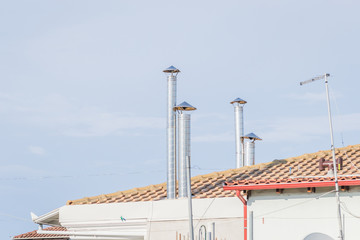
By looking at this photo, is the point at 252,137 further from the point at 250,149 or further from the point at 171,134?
the point at 171,134

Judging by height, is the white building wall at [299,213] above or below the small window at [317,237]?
above

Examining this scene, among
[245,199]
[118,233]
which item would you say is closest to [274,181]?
[245,199]

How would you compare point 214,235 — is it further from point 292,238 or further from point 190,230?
point 292,238

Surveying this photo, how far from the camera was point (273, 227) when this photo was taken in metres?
24.2

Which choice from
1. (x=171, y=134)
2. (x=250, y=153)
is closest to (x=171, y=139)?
(x=171, y=134)

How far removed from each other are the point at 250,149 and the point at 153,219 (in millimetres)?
8998

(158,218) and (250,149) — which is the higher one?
(250,149)

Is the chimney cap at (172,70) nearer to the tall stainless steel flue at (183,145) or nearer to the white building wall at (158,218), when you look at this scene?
the tall stainless steel flue at (183,145)

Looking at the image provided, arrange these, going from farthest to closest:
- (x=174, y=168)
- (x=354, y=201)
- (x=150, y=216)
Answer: (x=174, y=168)
(x=150, y=216)
(x=354, y=201)

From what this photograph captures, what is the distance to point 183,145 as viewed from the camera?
93.5 ft

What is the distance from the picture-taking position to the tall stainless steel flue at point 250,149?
34062mm

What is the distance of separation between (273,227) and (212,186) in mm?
5014

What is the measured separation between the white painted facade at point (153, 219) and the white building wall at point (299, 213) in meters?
1.27

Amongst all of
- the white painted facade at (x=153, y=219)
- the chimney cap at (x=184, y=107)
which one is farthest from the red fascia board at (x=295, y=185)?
the chimney cap at (x=184, y=107)
